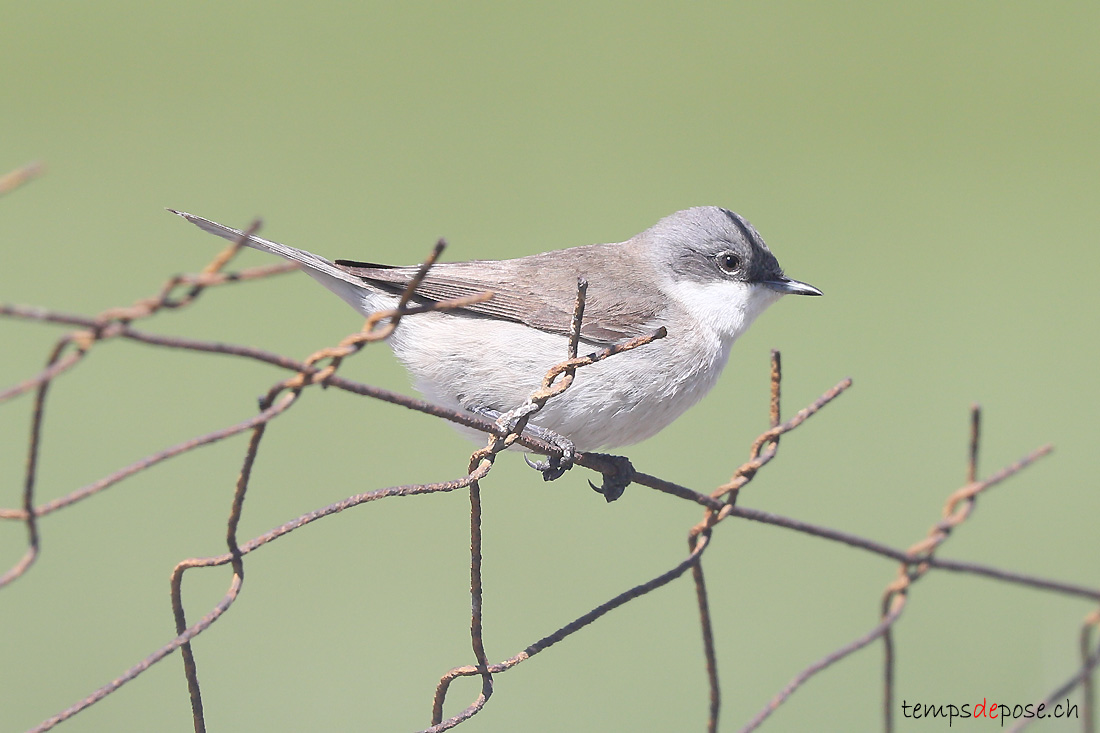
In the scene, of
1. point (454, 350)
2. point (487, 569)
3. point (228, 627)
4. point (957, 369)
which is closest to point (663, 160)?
point (957, 369)

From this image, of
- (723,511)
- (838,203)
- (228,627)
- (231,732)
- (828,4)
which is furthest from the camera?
(828,4)

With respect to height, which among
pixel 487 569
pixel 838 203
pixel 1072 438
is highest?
pixel 838 203

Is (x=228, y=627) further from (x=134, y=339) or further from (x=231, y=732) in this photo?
(x=134, y=339)

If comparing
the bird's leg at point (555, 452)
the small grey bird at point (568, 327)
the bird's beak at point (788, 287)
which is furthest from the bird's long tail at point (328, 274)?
the bird's beak at point (788, 287)

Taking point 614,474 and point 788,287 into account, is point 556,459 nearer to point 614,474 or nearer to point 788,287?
point 614,474

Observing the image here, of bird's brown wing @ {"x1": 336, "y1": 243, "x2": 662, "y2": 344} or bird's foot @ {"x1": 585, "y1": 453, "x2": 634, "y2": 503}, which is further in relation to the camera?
bird's brown wing @ {"x1": 336, "y1": 243, "x2": 662, "y2": 344}

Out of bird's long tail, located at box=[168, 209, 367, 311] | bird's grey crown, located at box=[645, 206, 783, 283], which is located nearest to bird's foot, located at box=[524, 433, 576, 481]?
bird's long tail, located at box=[168, 209, 367, 311]

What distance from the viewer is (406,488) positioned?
1672 mm

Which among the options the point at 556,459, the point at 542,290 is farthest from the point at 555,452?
the point at 542,290

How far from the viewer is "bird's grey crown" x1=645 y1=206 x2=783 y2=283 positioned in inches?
132

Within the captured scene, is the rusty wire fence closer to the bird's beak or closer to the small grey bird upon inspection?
the small grey bird

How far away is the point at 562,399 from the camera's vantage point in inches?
107

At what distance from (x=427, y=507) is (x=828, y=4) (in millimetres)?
7296

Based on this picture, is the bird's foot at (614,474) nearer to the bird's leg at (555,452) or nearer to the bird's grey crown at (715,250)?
the bird's leg at (555,452)
